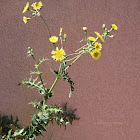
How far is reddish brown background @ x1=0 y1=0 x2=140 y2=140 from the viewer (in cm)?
194

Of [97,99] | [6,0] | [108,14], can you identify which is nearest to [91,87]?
[97,99]

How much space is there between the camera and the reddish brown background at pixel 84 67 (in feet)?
6.38

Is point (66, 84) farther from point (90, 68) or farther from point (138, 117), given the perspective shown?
point (138, 117)

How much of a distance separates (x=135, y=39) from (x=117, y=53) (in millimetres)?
211

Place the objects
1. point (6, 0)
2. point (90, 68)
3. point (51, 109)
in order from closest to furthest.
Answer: point (51, 109) < point (6, 0) < point (90, 68)

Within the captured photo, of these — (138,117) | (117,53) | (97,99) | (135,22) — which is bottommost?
(138,117)

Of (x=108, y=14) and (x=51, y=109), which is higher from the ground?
(x=108, y=14)

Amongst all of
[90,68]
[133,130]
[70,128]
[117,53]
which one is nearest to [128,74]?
[117,53]

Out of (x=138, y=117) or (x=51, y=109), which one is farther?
(x=138, y=117)

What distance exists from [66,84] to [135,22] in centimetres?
84

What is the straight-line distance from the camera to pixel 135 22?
204 cm

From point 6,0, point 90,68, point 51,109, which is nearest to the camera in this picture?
point 51,109

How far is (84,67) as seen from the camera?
79.6 inches

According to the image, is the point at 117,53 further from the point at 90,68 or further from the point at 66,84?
the point at 66,84
